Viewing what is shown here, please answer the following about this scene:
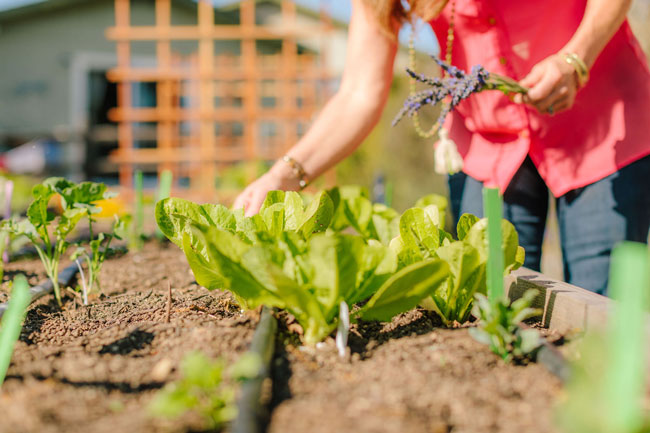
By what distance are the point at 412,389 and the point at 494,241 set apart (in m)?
0.24

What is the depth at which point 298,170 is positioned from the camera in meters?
1.48

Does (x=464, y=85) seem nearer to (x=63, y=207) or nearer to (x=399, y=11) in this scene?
(x=399, y=11)

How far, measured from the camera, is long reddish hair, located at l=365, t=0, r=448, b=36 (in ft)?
4.59

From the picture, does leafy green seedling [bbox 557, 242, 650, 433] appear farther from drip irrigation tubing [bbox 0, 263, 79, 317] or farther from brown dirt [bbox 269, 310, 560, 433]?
drip irrigation tubing [bbox 0, 263, 79, 317]

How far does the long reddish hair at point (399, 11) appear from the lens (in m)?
1.40

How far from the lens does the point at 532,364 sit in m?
0.83

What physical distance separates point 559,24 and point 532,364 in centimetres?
98

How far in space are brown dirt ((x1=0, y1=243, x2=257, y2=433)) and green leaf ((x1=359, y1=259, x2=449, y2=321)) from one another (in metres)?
0.21

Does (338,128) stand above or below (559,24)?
below

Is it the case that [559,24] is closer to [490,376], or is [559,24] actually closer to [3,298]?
[490,376]

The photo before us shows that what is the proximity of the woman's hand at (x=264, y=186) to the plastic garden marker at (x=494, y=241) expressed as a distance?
0.61 meters

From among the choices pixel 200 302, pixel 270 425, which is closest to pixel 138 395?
pixel 270 425

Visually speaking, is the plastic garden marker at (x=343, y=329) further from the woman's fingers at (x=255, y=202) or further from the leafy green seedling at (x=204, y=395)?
the woman's fingers at (x=255, y=202)

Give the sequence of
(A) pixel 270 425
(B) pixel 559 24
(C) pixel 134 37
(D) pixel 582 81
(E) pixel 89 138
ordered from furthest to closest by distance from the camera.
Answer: (E) pixel 89 138, (C) pixel 134 37, (B) pixel 559 24, (D) pixel 582 81, (A) pixel 270 425
